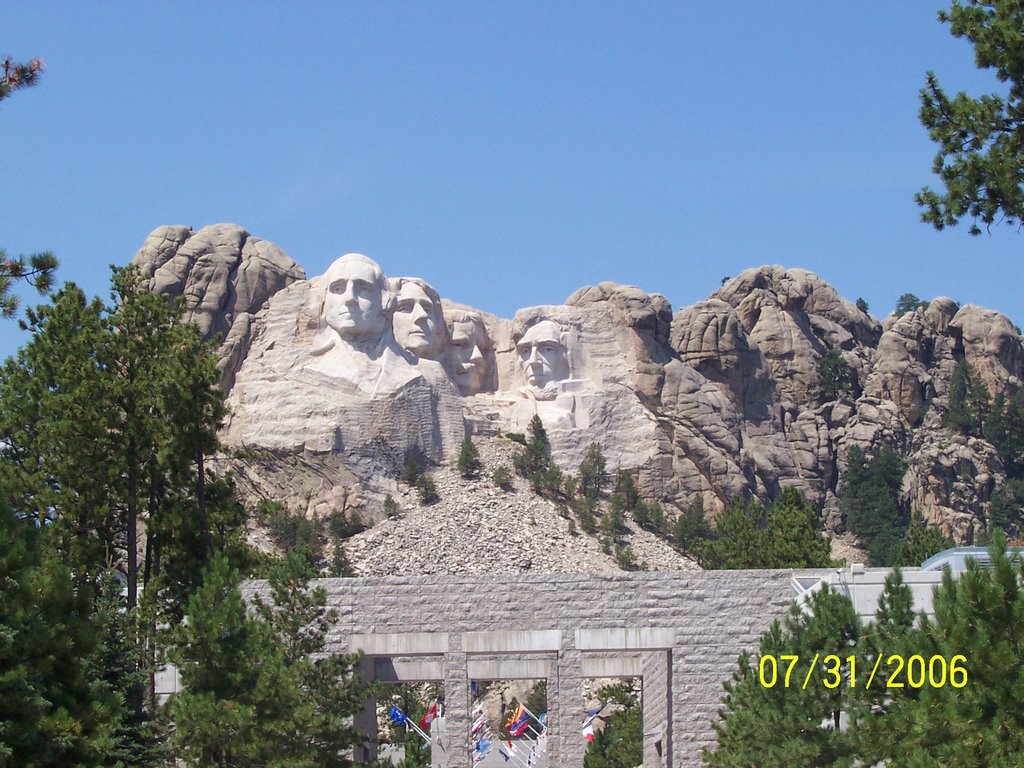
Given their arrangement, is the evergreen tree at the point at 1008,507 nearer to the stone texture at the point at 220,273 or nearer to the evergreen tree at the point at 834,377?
the evergreen tree at the point at 834,377

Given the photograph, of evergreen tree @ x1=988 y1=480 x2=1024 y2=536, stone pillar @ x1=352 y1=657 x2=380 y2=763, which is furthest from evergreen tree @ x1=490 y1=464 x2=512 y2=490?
stone pillar @ x1=352 y1=657 x2=380 y2=763

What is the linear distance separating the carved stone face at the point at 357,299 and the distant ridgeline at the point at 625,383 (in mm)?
50

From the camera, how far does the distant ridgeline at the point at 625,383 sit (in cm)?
4703

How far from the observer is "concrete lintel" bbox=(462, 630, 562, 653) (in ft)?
87.1

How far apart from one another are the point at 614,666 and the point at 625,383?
21.3 m

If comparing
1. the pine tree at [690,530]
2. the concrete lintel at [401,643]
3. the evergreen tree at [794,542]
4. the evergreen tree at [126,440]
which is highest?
the pine tree at [690,530]

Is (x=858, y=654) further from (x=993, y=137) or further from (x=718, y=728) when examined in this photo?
(x=993, y=137)

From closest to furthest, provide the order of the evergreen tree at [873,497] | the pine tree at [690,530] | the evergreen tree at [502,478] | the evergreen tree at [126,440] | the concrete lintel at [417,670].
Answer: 1. the evergreen tree at [126,440]
2. the concrete lintel at [417,670]
3. the pine tree at [690,530]
4. the evergreen tree at [502,478]
5. the evergreen tree at [873,497]

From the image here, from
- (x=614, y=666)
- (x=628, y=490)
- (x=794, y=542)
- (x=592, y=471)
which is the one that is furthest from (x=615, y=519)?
(x=614, y=666)

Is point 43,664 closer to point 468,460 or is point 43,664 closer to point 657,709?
point 657,709

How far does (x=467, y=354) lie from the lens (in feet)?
168

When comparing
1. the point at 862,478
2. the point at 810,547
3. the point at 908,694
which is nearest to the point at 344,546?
the point at 810,547

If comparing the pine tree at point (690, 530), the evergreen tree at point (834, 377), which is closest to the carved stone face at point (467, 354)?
the pine tree at point (690, 530)

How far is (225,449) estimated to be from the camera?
Result: 2481cm
